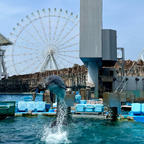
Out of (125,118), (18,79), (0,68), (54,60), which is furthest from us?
(18,79)

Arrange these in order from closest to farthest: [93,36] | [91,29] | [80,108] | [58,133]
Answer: [58,133] < [80,108] < [93,36] < [91,29]

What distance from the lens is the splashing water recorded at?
1125 centimetres

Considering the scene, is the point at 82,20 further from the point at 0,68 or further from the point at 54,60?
the point at 0,68

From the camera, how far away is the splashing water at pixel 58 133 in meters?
11.2

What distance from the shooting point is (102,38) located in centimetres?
3497

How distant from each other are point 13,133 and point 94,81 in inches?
981

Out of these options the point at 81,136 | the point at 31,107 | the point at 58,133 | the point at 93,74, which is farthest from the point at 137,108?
Result: the point at 93,74

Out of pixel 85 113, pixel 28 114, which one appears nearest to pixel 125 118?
pixel 85 113

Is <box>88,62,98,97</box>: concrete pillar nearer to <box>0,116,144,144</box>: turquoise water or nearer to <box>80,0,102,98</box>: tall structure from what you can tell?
<box>80,0,102,98</box>: tall structure

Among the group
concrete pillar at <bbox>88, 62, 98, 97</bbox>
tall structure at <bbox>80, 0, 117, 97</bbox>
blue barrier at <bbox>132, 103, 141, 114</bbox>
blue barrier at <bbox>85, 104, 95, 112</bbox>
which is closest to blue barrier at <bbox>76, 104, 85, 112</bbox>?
blue barrier at <bbox>85, 104, 95, 112</bbox>

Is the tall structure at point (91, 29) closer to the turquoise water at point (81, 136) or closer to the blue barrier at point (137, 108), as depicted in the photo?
the blue barrier at point (137, 108)

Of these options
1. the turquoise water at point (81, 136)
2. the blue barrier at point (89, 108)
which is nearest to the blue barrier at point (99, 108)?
the blue barrier at point (89, 108)

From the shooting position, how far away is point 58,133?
12.7m

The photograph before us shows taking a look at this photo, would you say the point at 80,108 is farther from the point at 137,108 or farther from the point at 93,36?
the point at 93,36
